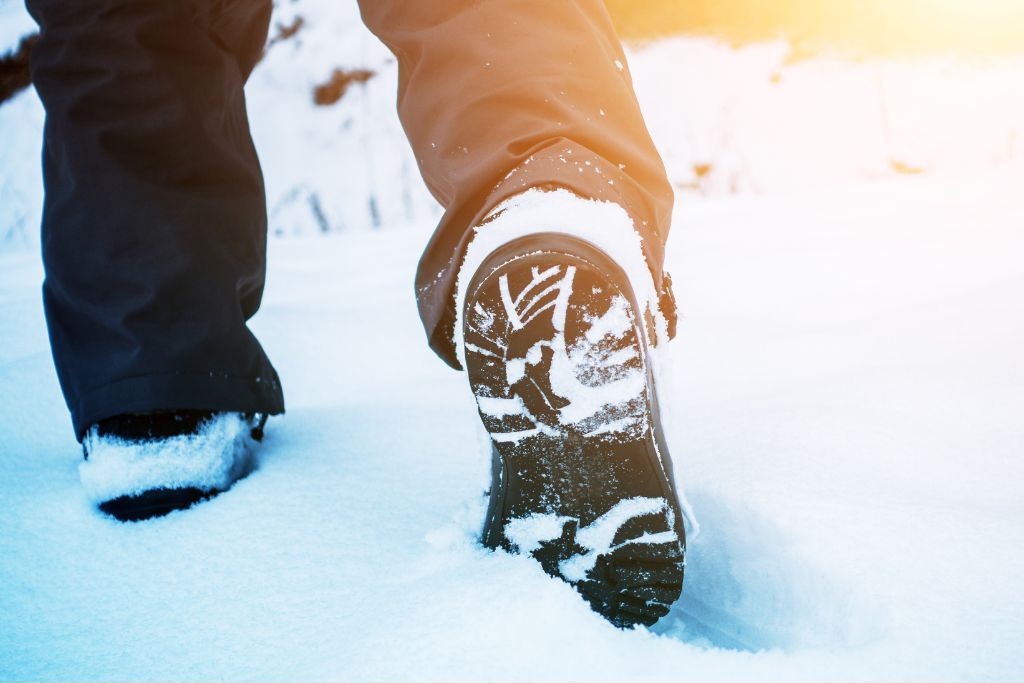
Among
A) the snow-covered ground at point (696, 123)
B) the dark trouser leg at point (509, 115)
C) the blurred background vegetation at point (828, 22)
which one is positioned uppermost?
the dark trouser leg at point (509, 115)

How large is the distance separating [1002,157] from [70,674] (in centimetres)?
249

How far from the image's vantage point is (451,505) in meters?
0.59

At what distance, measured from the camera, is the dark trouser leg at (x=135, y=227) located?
62 centimetres

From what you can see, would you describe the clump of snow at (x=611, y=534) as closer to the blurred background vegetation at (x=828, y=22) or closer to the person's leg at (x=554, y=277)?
the person's leg at (x=554, y=277)

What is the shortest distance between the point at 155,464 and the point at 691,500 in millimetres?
462

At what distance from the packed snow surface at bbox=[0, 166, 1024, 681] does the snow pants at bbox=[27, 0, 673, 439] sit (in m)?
0.13

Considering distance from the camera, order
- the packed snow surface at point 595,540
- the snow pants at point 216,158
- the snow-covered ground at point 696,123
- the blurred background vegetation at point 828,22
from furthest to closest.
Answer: the blurred background vegetation at point 828,22 → the snow-covered ground at point 696,123 → the snow pants at point 216,158 → the packed snow surface at point 595,540

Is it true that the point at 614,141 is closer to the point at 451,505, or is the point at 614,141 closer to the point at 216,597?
the point at 451,505

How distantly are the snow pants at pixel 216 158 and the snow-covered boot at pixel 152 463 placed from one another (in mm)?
20

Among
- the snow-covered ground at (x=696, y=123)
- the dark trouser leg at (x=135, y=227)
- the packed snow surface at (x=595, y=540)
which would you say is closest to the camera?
the packed snow surface at (x=595, y=540)

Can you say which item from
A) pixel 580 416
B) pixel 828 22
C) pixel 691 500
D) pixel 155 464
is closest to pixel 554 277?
pixel 580 416

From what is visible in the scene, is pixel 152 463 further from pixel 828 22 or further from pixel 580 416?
pixel 828 22

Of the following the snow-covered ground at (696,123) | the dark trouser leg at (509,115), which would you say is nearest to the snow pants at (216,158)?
the dark trouser leg at (509,115)

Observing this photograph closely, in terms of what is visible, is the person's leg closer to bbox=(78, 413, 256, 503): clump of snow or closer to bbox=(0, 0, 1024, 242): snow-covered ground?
bbox=(78, 413, 256, 503): clump of snow
